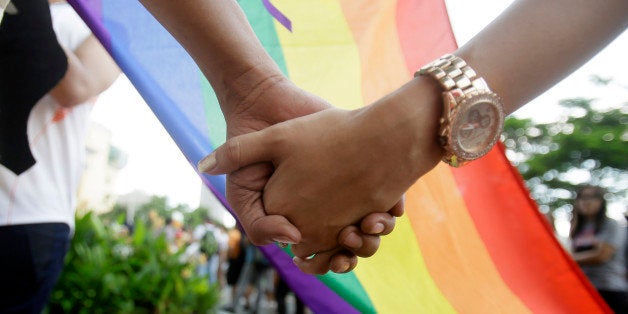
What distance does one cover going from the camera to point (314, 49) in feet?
5.14

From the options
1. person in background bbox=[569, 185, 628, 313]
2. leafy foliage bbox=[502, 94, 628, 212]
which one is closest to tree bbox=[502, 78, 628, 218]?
leafy foliage bbox=[502, 94, 628, 212]

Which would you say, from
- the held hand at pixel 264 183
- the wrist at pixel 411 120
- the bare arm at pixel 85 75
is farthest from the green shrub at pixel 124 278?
the wrist at pixel 411 120

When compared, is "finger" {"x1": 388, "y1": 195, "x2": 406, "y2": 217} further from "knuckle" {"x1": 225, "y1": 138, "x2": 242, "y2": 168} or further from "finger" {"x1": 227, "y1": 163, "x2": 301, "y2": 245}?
"knuckle" {"x1": 225, "y1": 138, "x2": 242, "y2": 168}

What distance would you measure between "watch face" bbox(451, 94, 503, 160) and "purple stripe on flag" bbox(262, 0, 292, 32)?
720 millimetres

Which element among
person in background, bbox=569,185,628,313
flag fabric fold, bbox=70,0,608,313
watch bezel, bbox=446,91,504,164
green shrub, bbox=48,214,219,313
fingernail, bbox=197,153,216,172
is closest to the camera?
watch bezel, bbox=446,91,504,164

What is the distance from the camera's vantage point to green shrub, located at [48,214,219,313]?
3801 mm

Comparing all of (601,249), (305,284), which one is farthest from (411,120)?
(601,249)

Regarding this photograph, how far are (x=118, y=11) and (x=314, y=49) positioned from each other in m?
0.58

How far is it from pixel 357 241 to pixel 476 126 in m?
0.36

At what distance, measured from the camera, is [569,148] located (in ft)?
93.1

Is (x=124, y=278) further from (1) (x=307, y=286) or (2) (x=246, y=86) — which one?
(2) (x=246, y=86)

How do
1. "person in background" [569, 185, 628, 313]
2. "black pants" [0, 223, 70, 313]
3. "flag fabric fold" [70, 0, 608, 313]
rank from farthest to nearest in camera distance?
"person in background" [569, 185, 628, 313], "black pants" [0, 223, 70, 313], "flag fabric fold" [70, 0, 608, 313]

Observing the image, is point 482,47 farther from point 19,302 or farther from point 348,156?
point 19,302

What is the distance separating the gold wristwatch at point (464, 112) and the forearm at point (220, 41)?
416mm
